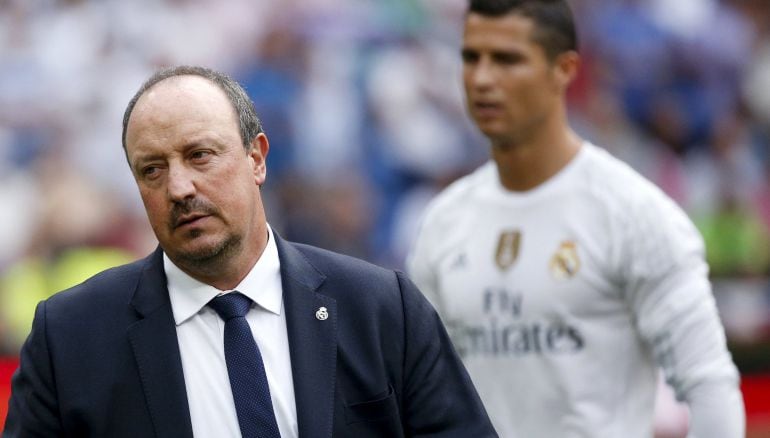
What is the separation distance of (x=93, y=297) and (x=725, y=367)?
6.68ft

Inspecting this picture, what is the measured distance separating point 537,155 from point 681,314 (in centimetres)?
79

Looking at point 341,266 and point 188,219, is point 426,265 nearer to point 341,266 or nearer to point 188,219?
point 341,266

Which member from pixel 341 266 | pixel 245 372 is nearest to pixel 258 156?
pixel 341 266

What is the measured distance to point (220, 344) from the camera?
340 centimetres

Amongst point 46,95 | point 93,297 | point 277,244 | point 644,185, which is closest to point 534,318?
point 644,185

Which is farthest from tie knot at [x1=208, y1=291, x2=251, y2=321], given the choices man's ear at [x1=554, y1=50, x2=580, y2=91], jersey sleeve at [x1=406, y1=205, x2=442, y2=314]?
man's ear at [x1=554, y1=50, x2=580, y2=91]

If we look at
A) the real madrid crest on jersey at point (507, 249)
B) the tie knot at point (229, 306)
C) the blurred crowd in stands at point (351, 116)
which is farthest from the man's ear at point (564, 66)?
the blurred crowd in stands at point (351, 116)

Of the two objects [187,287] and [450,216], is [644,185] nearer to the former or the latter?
[450,216]

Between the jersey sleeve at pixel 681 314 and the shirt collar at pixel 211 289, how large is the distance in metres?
1.54

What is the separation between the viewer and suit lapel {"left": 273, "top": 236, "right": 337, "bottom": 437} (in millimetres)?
3328

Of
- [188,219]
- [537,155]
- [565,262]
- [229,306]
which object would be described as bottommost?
[565,262]

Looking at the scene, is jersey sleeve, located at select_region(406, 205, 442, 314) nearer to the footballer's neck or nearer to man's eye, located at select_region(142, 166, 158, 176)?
the footballer's neck

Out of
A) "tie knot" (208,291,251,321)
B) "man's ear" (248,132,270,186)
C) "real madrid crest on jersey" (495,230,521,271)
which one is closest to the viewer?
"tie knot" (208,291,251,321)

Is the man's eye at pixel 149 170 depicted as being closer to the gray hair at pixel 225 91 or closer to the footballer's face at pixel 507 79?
the gray hair at pixel 225 91
